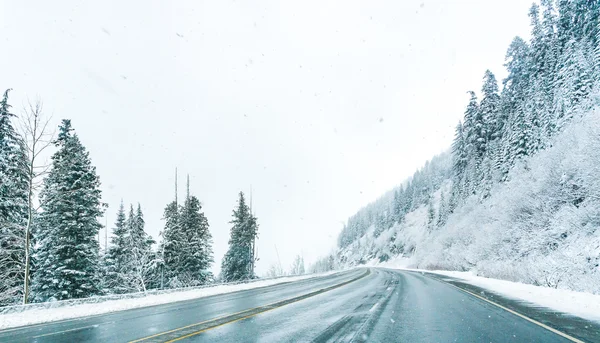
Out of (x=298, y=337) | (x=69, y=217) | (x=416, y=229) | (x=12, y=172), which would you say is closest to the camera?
(x=298, y=337)

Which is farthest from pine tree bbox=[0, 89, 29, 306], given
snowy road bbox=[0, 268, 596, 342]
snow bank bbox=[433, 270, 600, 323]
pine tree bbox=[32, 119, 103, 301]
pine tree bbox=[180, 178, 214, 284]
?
snow bank bbox=[433, 270, 600, 323]

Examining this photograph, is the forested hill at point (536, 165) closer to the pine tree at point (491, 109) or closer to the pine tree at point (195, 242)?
the pine tree at point (491, 109)

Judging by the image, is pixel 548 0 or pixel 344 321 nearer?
pixel 344 321

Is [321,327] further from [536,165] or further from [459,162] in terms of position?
[459,162]

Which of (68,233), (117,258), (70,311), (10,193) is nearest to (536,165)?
(70,311)

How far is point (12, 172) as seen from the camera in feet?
68.9

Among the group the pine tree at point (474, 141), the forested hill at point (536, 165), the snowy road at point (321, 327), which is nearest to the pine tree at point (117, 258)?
the snowy road at point (321, 327)

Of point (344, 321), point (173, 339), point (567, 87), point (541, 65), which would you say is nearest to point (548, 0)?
point (541, 65)

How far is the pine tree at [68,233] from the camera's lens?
2247cm

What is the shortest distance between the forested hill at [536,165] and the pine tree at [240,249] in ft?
84.6

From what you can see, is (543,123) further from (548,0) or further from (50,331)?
(50,331)

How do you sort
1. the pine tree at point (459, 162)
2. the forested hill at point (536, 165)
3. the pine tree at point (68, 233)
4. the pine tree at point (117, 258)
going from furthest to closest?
1. the pine tree at point (459, 162)
2. the pine tree at point (117, 258)
3. the pine tree at point (68, 233)
4. the forested hill at point (536, 165)

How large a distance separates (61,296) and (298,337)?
2129cm

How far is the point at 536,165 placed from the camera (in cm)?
3023
